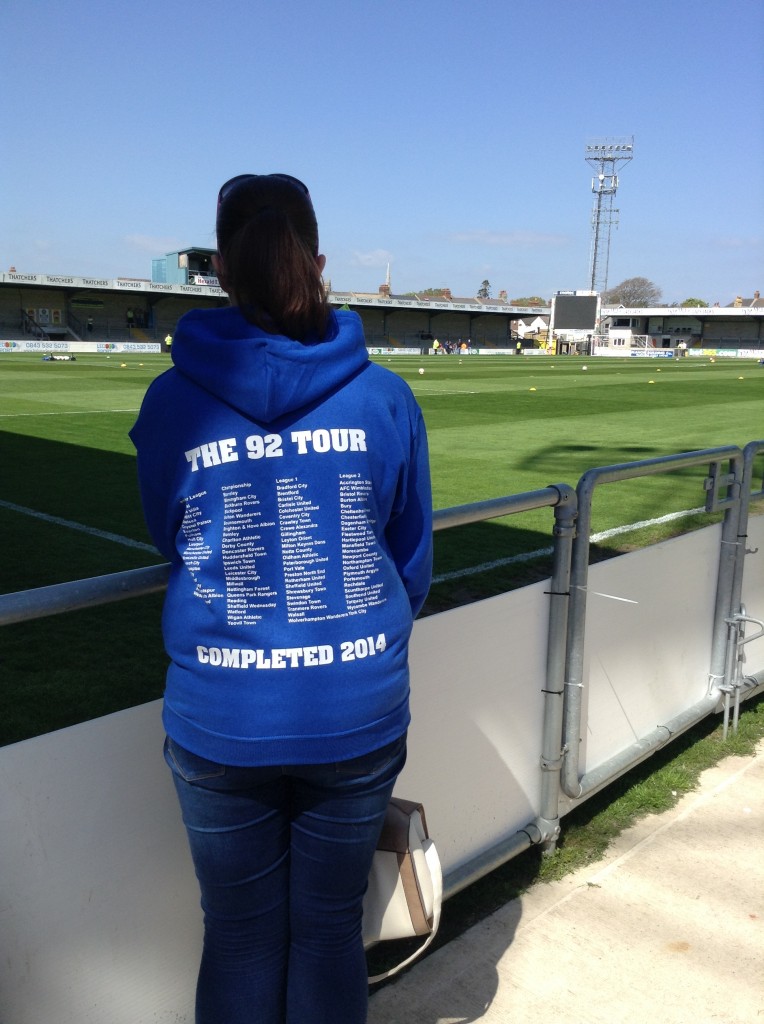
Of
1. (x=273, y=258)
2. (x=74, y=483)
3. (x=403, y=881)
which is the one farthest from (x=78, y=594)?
(x=74, y=483)

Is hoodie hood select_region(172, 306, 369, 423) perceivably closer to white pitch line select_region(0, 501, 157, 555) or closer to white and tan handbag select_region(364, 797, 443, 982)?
white and tan handbag select_region(364, 797, 443, 982)

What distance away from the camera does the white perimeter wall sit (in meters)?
1.70

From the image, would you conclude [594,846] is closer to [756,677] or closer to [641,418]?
[756,677]

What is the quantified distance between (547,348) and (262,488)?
89.8 meters

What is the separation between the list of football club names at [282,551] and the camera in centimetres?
147

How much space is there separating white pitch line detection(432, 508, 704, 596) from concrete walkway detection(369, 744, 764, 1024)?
9.87ft

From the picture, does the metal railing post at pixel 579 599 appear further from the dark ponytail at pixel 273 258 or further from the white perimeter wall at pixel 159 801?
the dark ponytail at pixel 273 258

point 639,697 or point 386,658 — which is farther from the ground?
point 386,658

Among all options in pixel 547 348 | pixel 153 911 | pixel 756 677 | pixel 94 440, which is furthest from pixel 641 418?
pixel 547 348

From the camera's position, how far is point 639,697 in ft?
11.3

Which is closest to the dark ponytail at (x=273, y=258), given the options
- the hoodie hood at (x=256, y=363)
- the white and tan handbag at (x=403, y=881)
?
the hoodie hood at (x=256, y=363)

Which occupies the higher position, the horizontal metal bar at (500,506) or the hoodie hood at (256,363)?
the hoodie hood at (256,363)

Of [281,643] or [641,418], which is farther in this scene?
[641,418]

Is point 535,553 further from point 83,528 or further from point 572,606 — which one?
point 572,606
